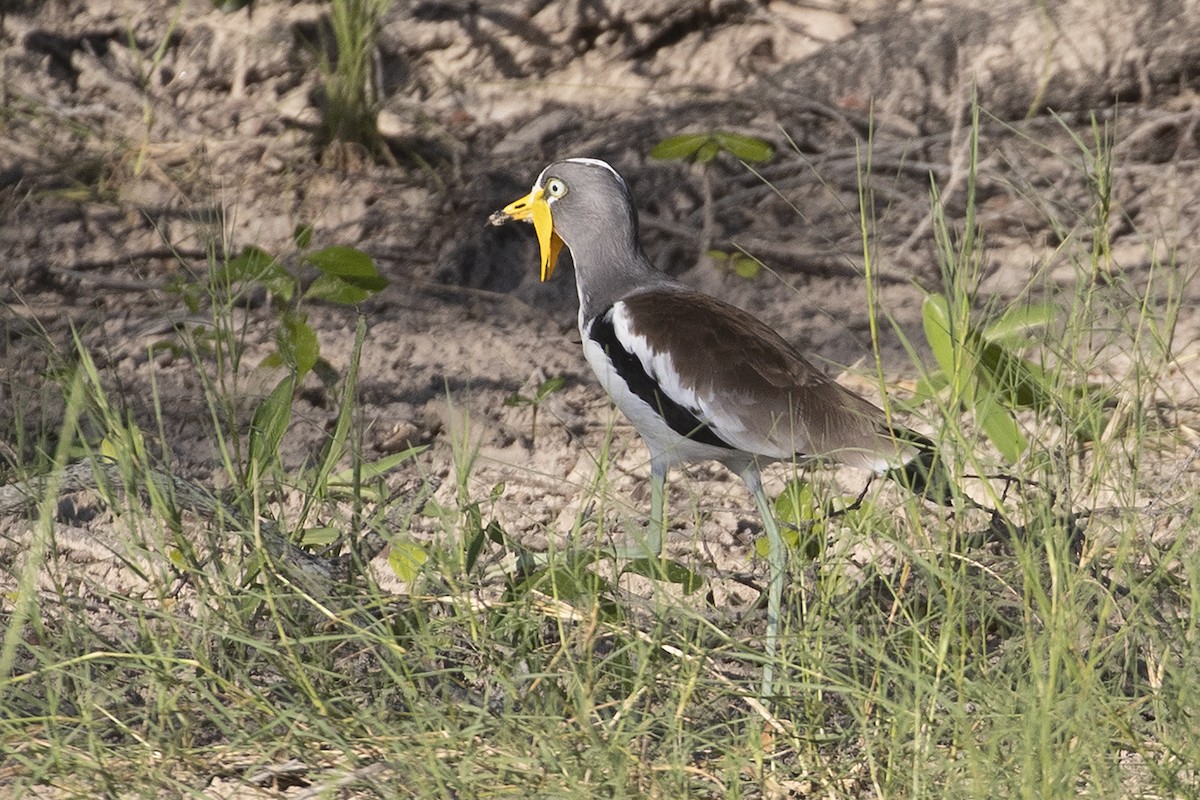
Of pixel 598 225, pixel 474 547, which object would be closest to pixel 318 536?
pixel 474 547

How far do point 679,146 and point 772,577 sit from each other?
2202 millimetres

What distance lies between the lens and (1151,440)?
12.3 ft

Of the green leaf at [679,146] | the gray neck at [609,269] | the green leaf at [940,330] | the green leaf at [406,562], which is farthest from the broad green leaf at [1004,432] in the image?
the green leaf at [679,146]

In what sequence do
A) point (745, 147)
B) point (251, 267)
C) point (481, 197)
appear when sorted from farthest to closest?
point (481, 197)
point (745, 147)
point (251, 267)

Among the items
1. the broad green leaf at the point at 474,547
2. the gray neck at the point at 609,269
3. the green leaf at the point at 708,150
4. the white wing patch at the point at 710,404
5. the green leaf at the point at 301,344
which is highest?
the green leaf at the point at 708,150

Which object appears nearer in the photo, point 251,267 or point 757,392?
point 757,392

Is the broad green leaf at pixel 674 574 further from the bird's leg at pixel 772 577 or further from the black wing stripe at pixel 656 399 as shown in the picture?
the black wing stripe at pixel 656 399

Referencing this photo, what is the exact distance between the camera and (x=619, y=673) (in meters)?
2.86

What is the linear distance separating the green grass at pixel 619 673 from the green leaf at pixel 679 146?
6.78ft

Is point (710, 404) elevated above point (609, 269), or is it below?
below

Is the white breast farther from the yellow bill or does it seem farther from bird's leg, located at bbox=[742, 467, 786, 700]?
the yellow bill

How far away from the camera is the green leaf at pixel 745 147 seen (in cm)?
494

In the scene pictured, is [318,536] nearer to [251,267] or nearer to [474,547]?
[474,547]

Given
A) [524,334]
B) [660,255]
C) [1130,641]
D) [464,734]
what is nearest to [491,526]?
[464,734]
